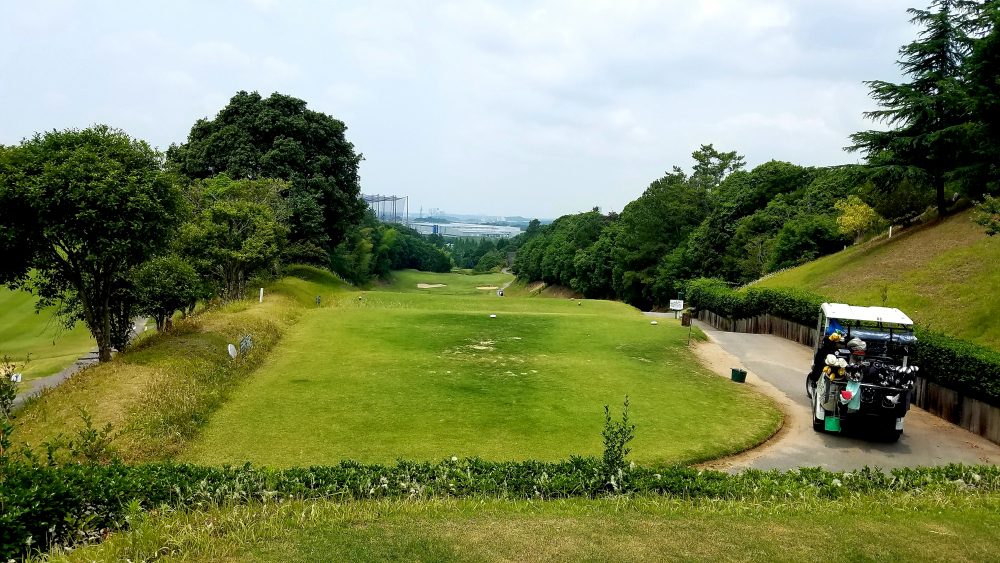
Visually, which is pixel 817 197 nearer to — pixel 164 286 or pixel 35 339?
pixel 164 286

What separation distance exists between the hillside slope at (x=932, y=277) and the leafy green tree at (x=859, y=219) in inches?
88.3

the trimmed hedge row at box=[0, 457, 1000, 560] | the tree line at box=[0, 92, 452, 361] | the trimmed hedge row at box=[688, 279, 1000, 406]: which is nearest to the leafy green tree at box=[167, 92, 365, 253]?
the tree line at box=[0, 92, 452, 361]

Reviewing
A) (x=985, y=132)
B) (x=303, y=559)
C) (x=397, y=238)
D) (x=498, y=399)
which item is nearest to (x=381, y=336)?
(x=498, y=399)

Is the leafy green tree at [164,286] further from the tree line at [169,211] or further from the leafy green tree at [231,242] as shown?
the leafy green tree at [231,242]

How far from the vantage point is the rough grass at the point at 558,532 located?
5.75 m

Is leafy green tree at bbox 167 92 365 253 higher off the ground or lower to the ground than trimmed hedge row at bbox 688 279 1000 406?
higher

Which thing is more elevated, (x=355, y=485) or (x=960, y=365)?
(x=960, y=365)

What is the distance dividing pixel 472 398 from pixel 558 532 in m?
8.81

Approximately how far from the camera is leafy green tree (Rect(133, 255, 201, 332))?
18.0 meters

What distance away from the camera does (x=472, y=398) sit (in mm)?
14961

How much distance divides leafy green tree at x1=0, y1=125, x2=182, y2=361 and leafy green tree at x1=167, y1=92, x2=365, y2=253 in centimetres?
2290

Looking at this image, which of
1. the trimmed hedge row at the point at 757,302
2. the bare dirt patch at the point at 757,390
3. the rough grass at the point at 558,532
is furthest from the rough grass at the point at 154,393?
the trimmed hedge row at the point at 757,302

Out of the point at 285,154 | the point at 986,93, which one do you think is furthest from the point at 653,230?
the point at 986,93

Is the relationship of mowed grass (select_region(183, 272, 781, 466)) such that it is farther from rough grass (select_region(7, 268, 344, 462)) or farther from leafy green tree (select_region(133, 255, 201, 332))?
leafy green tree (select_region(133, 255, 201, 332))
